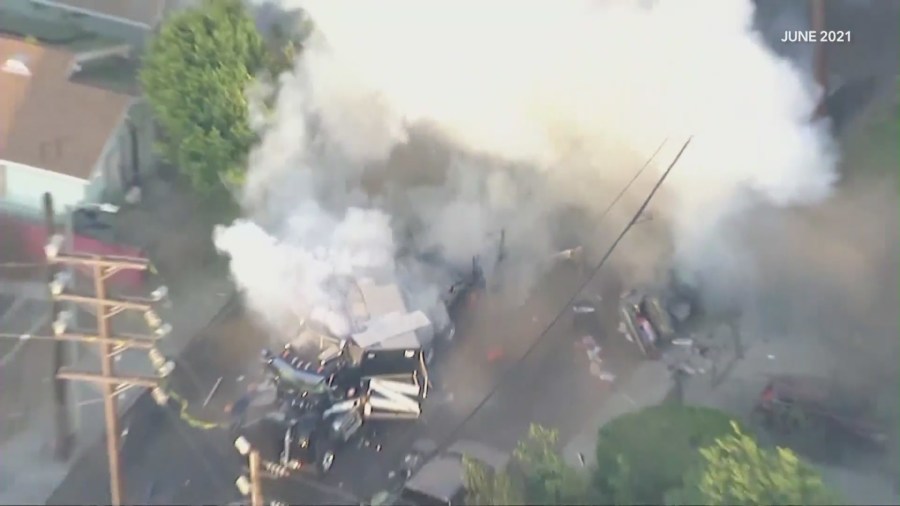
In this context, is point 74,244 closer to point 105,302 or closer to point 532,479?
point 105,302

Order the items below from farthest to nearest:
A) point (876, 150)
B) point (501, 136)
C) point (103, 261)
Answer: point (103, 261)
point (501, 136)
point (876, 150)

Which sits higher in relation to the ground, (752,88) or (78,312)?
(752,88)

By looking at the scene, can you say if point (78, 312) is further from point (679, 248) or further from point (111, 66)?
point (679, 248)

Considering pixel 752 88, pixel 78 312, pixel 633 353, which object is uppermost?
pixel 752 88

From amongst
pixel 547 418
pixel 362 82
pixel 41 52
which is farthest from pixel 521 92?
pixel 41 52

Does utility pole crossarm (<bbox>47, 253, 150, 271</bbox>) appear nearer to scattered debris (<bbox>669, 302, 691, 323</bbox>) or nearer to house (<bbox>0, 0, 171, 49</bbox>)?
house (<bbox>0, 0, 171, 49</bbox>)

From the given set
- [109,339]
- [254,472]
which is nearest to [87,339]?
[109,339]
